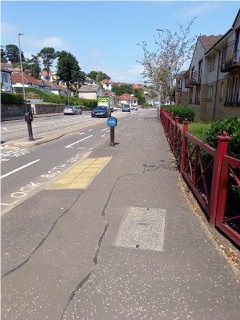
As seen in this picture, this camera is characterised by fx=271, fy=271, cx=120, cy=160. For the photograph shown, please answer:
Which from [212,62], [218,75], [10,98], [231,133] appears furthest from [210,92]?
[231,133]

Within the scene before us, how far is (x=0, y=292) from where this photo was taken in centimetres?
266

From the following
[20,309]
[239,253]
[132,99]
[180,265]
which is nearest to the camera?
[20,309]

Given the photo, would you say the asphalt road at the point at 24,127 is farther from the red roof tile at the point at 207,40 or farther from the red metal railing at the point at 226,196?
the red roof tile at the point at 207,40

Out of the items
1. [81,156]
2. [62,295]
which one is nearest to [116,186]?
[62,295]

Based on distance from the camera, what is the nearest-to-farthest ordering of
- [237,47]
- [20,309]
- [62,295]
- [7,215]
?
1. [20,309]
2. [62,295]
3. [7,215]
4. [237,47]

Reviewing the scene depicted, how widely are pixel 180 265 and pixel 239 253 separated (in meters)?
0.82

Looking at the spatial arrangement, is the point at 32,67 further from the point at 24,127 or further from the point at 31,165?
the point at 31,165

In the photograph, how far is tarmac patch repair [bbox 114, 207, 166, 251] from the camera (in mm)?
3541

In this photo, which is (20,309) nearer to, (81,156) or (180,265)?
(180,265)

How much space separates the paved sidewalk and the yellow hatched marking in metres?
0.87

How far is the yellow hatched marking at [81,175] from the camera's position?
611 cm

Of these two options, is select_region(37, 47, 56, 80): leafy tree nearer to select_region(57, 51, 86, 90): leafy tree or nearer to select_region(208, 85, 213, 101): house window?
select_region(57, 51, 86, 90): leafy tree

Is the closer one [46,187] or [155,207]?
[155,207]

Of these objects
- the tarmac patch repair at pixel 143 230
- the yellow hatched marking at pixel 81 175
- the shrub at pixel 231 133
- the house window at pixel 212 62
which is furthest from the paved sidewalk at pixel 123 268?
the house window at pixel 212 62
